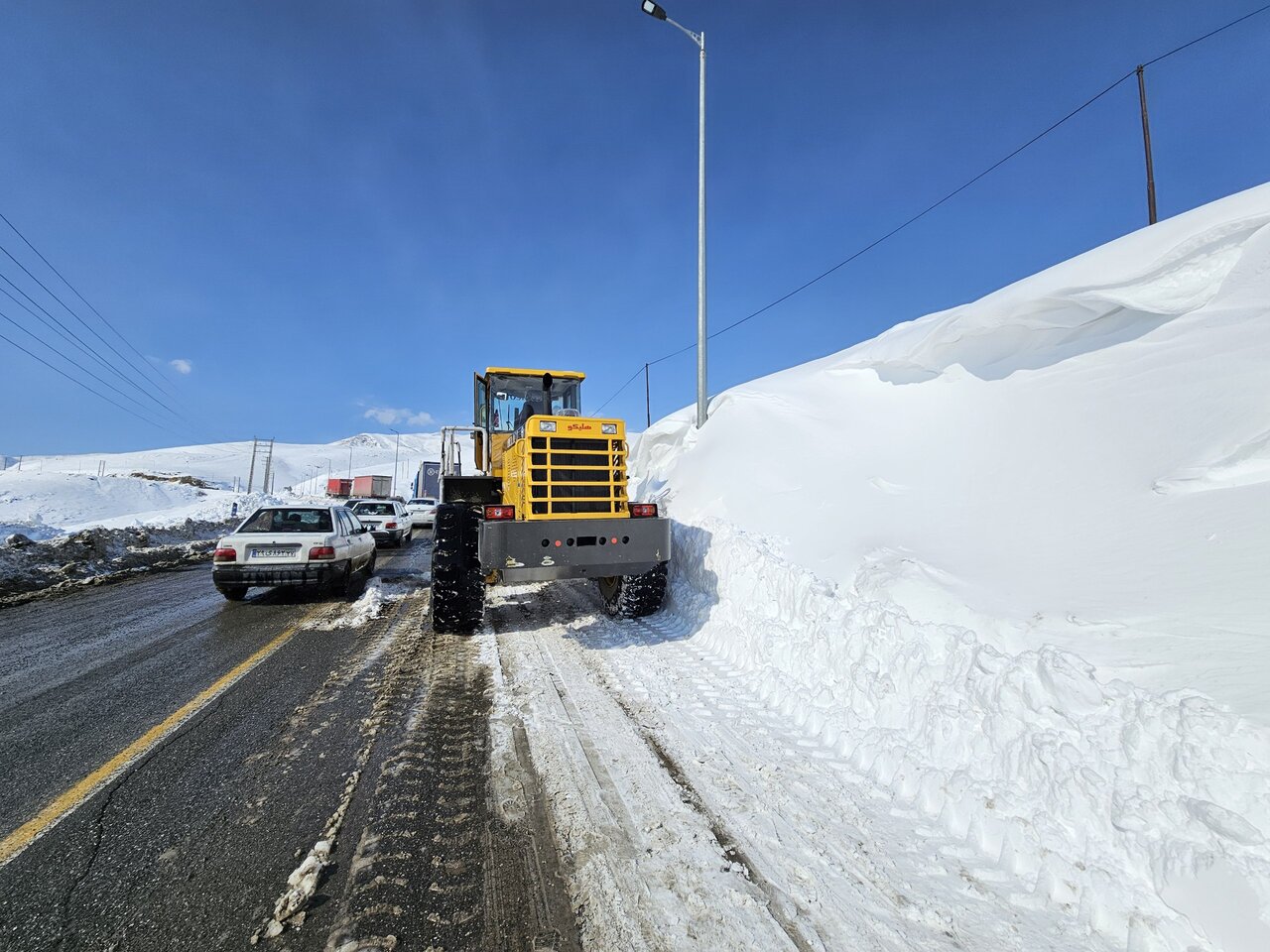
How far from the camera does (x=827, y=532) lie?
6316 mm

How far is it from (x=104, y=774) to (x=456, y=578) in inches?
129

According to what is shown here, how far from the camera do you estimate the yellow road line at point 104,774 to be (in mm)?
2527

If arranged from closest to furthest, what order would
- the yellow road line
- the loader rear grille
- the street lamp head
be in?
the yellow road line
the loader rear grille
the street lamp head

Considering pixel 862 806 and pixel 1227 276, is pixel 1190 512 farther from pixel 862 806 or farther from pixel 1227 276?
pixel 1227 276

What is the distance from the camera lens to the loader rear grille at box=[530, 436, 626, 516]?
19.7 feet

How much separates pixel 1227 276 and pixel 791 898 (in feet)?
27.0

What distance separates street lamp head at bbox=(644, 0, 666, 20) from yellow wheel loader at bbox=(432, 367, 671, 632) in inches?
391

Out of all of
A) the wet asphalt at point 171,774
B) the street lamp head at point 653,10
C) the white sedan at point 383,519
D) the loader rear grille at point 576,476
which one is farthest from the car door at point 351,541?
the street lamp head at point 653,10

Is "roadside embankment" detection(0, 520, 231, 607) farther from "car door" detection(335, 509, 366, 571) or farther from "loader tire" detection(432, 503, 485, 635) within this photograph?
"loader tire" detection(432, 503, 485, 635)

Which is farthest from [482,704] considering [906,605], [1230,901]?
[1230,901]

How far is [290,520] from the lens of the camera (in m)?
8.92

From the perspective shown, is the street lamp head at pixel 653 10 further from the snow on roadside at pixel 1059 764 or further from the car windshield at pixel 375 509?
the car windshield at pixel 375 509

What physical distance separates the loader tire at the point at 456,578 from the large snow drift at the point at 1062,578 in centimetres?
248

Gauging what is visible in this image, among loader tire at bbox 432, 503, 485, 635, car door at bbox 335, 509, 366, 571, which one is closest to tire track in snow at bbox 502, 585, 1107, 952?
loader tire at bbox 432, 503, 485, 635
